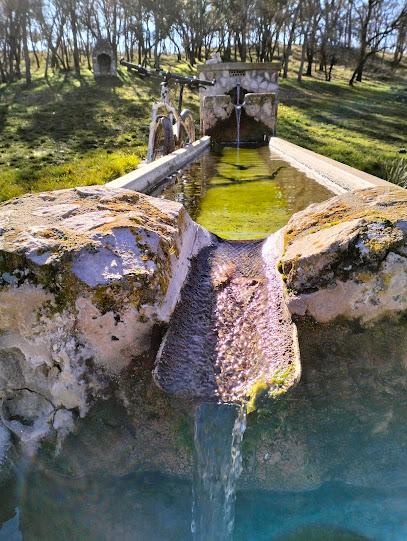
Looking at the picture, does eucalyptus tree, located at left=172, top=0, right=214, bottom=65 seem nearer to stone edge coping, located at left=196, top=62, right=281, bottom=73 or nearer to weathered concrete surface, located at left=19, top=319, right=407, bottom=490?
stone edge coping, located at left=196, top=62, right=281, bottom=73

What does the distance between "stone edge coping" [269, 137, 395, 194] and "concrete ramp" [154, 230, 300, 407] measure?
4.79 feet

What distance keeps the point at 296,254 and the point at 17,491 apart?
155 centimetres

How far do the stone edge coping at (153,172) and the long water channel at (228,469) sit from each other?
1.79 m

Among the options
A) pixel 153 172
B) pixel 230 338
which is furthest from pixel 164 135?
pixel 230 338

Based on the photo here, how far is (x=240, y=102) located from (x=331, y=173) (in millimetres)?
7634

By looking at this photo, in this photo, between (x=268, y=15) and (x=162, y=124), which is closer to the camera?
(x=162, y=124)

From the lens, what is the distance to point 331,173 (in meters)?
4.77

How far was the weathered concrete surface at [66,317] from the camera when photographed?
1.61 metres

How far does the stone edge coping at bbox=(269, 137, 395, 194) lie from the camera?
4.05 meters

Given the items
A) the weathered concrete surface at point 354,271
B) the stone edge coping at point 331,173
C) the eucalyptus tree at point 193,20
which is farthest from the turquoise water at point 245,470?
the eucalyptus tree at point 193,20

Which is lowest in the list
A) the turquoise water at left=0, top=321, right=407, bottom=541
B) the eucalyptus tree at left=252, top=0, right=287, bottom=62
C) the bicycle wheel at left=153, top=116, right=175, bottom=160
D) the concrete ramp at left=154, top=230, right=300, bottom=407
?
the turquoise water at left=0, top=321, right=407, bottom=541

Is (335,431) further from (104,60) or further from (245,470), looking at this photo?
(104,60)

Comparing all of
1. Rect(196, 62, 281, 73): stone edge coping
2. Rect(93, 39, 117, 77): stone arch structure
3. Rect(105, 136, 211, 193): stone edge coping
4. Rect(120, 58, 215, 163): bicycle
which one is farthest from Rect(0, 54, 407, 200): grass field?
Rect(196, 62, 281, 73): stone edge coping

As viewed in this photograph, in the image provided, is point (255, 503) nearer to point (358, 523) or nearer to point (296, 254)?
point (358, 523)
